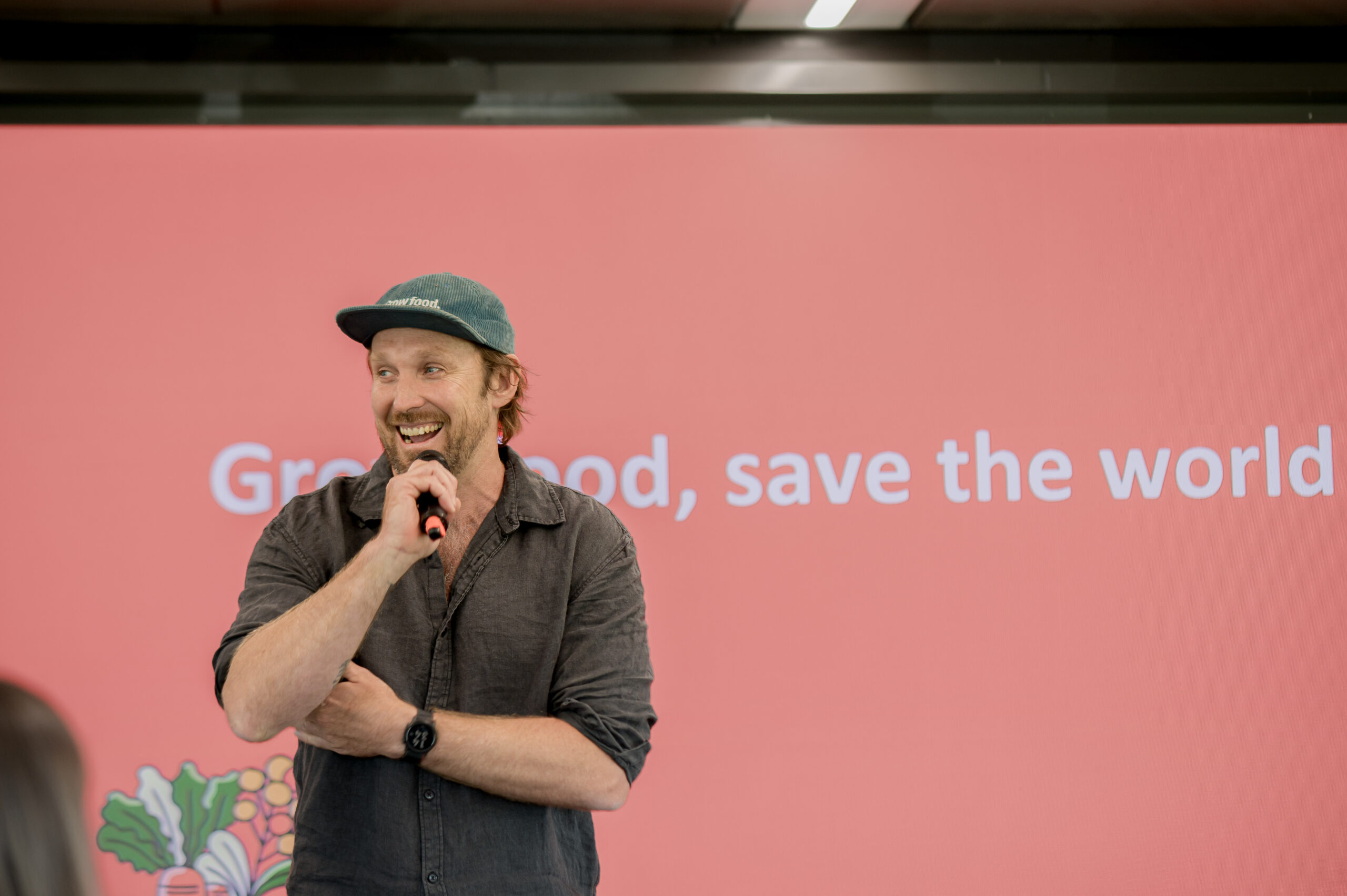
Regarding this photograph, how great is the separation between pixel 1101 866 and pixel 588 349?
215 cm

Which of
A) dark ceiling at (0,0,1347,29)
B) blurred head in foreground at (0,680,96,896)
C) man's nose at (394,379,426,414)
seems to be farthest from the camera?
dark ceiling at (0,0,1347,29)

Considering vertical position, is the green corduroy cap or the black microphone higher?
the green corduroy cap

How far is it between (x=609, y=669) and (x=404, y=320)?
0.62m

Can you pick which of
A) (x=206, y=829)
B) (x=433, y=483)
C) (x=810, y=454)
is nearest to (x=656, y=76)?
(x=810, y=454)

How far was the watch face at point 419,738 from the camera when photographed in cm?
151

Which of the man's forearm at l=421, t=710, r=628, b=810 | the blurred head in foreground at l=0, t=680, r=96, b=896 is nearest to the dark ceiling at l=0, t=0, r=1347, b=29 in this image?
the man's forearm at l=421, t=710, r=628, b=810

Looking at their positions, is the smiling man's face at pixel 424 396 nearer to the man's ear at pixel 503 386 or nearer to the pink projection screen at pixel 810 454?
the man's ear at pixel 503 386

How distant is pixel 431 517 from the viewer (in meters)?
1.52

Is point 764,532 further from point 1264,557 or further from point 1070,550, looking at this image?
point 1264,557

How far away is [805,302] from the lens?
127 inches

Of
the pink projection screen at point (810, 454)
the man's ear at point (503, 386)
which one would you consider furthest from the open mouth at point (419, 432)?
the pink projection screen at point (810, 454)

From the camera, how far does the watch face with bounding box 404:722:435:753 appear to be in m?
1.51

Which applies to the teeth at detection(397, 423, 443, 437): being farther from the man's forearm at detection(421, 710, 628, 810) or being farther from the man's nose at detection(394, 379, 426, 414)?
the man's forearm at detection(421, 710, 628, 810)

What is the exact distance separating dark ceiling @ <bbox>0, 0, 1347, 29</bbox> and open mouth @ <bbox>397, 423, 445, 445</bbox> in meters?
→ 1.93
